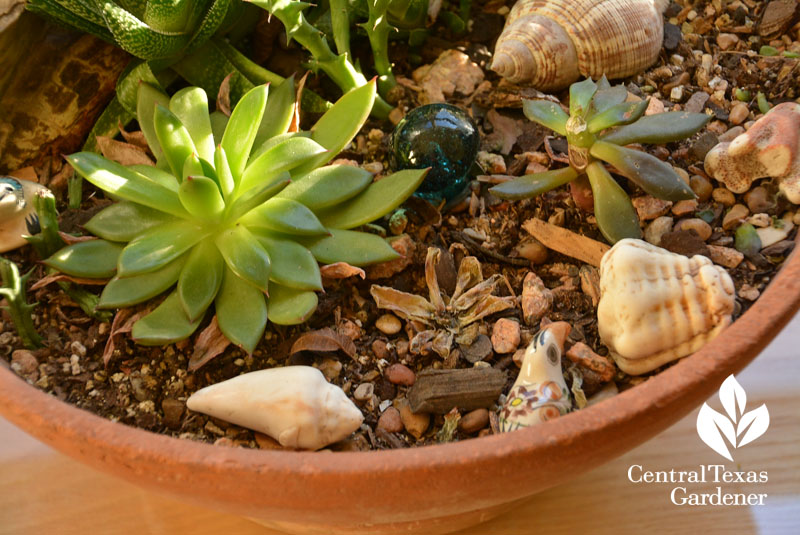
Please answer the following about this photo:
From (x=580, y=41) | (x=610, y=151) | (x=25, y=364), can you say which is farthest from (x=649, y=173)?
(x=25, y=364)

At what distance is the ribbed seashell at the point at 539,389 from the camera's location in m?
0.72

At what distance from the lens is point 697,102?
3.26 feet

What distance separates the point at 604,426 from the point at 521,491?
0.10 meters

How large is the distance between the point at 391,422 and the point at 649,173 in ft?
1.36

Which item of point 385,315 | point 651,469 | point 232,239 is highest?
point 232,239

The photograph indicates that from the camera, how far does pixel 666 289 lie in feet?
2.50

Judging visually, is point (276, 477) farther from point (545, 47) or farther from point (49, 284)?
point (545, 47)

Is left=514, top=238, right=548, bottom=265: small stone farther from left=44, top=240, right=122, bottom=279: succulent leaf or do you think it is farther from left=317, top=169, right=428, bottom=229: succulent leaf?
left=44, top=240, right=122, bottom=279: succulent leaf

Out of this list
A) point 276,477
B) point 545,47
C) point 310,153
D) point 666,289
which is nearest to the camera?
point 276,477

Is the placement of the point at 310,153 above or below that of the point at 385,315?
above

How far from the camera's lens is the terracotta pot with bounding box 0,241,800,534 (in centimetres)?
59

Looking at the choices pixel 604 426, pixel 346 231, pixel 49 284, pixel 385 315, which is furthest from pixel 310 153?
pixel 604 426

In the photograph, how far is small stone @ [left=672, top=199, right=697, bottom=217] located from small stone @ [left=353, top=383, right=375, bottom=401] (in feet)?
1.44

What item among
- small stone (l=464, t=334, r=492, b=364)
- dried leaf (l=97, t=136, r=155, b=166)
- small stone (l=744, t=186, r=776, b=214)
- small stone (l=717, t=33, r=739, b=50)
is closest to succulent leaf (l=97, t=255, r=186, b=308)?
dried leaf (l=97, t=136, r=155, b=166)
